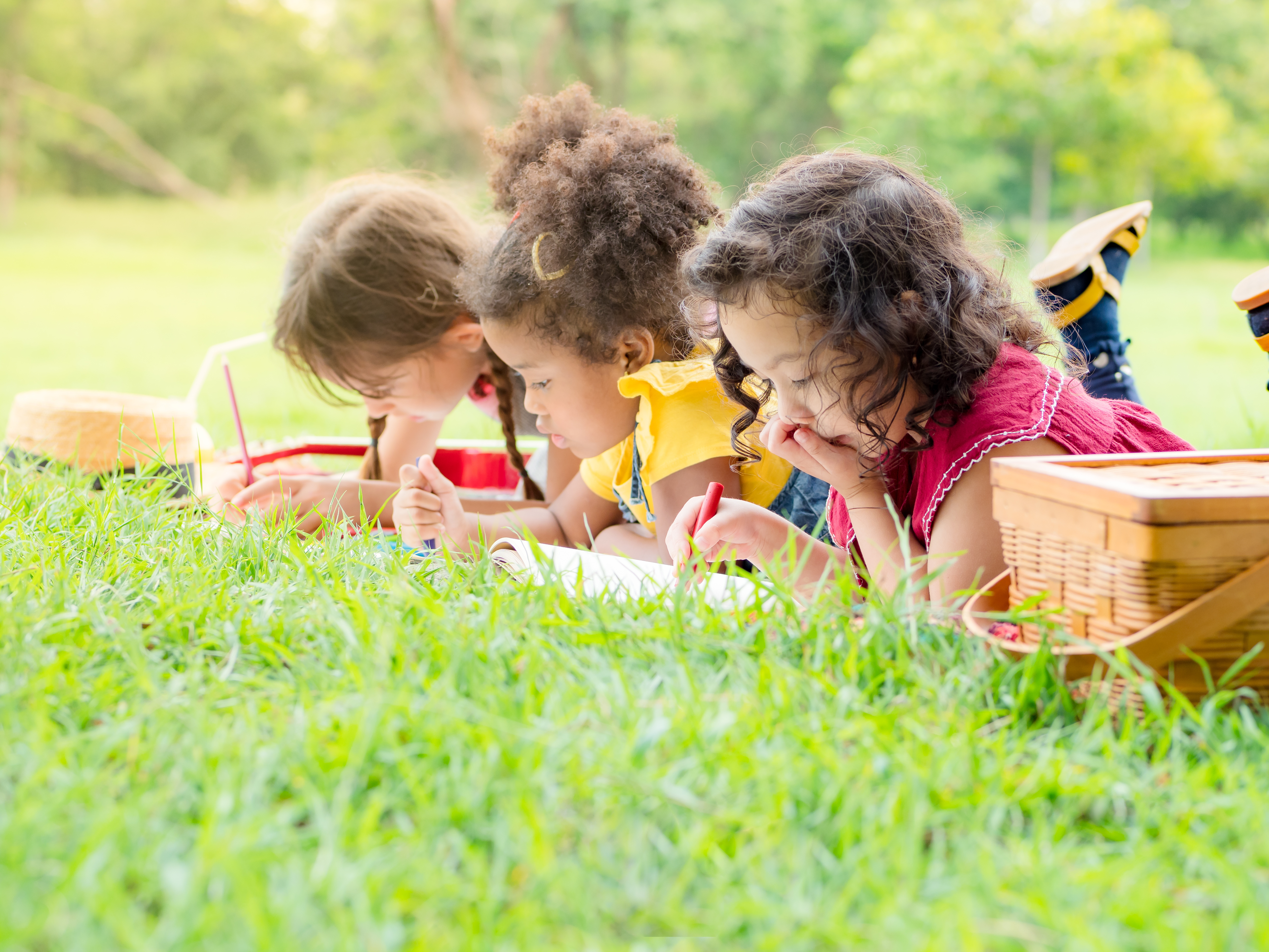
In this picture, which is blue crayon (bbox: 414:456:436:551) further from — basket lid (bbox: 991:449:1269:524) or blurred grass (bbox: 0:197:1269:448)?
basket lid (bbox: 991:449:1269:524)

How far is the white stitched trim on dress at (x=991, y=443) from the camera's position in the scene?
1.40m

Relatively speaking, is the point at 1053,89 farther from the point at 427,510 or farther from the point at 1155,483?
the point at 1155,483

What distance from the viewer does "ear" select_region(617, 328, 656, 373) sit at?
198 cm

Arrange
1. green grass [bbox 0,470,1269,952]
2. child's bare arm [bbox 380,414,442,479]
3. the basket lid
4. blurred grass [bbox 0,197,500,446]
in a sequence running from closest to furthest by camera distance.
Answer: green grass [bbox 0,470,1269,952], the basket lid, child's bare arm [bbox 380,414,442,479], blurred grass [bbox 0,197,500,446]

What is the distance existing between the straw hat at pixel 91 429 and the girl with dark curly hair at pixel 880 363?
1.27m

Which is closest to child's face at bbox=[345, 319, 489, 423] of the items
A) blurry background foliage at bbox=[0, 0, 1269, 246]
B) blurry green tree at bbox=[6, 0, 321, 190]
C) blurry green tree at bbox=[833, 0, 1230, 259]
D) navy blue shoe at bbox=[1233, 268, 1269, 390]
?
navy blue shoe at bbox=[1233, 268, 1269, 390]

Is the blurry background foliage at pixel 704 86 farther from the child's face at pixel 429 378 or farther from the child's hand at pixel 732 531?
the child's hand at pixel 732 531

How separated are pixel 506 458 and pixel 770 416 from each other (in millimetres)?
1128

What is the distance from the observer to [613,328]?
1953mm

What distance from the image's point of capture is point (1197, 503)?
37.7 inches

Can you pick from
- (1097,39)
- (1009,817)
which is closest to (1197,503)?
(1009,817)

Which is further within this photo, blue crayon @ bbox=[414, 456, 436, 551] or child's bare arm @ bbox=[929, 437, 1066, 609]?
blue crayon @ bbox=[414, 456, 436, 551]

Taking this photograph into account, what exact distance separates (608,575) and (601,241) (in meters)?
0.71

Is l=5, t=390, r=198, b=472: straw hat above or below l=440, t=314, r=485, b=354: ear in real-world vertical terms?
below
